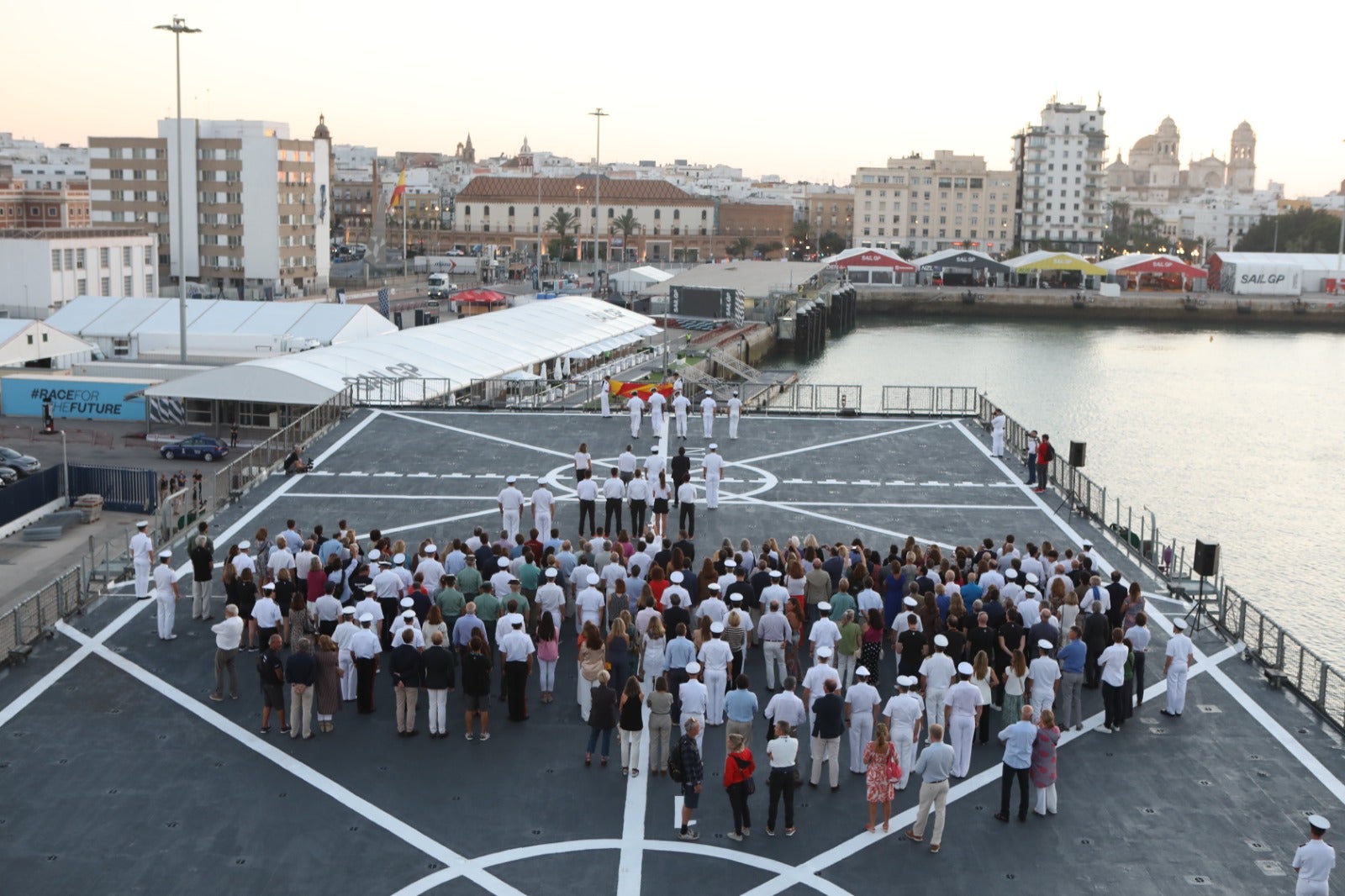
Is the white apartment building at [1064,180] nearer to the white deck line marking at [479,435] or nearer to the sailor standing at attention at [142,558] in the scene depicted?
→ the white deck line marking at [479,435]

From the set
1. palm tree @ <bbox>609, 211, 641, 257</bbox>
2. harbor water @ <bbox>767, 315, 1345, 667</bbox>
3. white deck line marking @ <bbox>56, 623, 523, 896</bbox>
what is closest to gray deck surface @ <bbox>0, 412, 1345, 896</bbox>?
white deck line marking @ <bbox>56, 623, 523, 896</bbox>

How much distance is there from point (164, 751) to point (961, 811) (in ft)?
28.9

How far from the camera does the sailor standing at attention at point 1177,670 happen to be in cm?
1572

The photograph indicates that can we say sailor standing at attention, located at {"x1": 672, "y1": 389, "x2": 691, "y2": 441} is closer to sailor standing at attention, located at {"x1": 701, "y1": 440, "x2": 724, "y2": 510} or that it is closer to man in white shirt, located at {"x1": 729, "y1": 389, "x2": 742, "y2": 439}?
man in white shirt, located at {"x1": 729, "y1": 389, "x2": 742, "y2": 439}

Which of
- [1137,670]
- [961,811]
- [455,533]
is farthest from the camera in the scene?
[455,533]

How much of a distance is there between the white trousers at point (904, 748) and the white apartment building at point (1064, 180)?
168m

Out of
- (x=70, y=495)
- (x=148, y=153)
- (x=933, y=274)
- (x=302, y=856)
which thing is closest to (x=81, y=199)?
(x=148, y=153)

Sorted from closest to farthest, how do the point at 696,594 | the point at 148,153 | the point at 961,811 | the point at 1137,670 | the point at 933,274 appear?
the point at 961,811 < the point at 1137,670 < the point at 696,594 < the point at 148,153 < the point at 933,274

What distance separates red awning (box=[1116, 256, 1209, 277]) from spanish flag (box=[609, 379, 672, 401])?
9184 centimetres

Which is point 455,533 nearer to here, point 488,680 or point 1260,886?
point 488,680

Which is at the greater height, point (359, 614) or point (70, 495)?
point (359, 614)

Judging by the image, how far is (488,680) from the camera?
15062mm

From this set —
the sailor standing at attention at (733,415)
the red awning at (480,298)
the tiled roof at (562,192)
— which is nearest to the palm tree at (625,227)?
the tiled roof at (562,192)

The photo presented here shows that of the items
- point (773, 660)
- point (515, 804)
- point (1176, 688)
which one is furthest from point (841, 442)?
point (515, 804)
